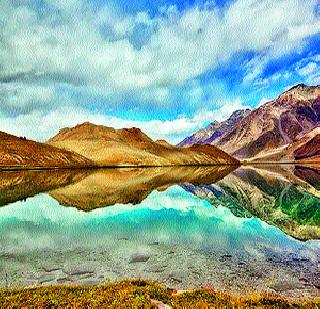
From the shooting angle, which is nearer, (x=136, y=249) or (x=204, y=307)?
(x=204, y=307)

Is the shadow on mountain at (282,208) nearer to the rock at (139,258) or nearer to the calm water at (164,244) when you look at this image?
the calm water at (164,244)

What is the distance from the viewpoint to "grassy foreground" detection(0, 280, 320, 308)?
13969 millimetres

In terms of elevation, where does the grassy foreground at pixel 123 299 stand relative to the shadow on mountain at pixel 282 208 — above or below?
below

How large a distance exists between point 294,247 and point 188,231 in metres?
9.84

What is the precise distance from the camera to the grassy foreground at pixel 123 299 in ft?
45.8

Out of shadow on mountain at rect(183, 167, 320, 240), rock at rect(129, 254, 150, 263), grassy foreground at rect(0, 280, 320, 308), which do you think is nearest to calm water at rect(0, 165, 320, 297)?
rock at rect(129, 254, 150, 263)

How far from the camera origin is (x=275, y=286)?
2067 cm

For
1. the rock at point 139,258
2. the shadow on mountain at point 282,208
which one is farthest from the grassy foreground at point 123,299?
the shadow on mountain at point 282,208

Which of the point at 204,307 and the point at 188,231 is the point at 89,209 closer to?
the point at 188,231

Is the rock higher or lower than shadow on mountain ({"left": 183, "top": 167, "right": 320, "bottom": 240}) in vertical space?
lower

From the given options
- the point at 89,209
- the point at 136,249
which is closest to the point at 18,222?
the point at 89,209

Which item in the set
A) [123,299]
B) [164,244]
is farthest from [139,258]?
[123,299]

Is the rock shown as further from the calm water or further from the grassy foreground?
the grassy foreground

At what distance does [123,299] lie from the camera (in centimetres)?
1446
